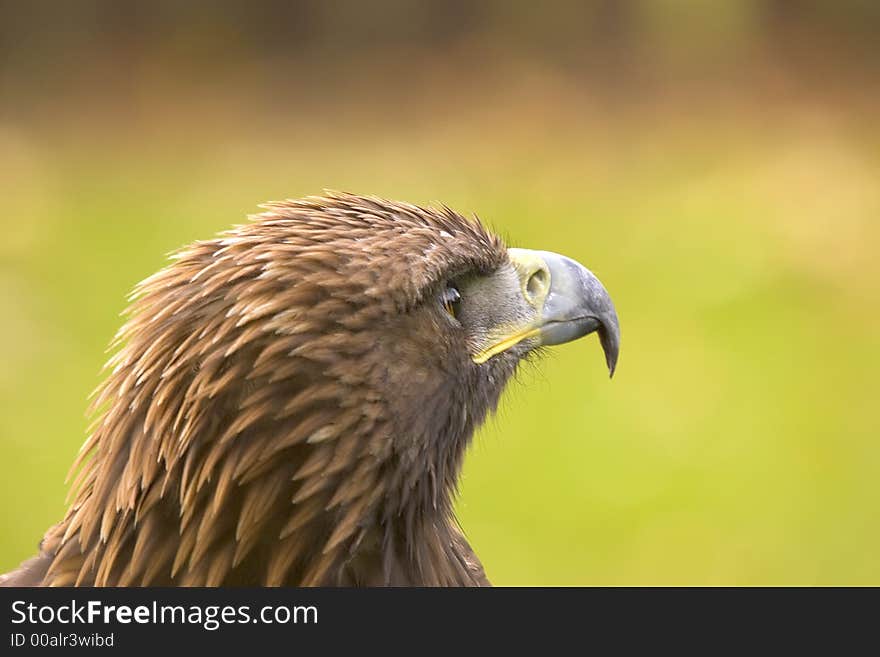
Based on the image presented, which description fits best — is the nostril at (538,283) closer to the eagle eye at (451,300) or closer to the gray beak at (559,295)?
the gray beak at (559,295)

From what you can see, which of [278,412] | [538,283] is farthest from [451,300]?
[278,412]

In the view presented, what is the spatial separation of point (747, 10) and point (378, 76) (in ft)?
7.52

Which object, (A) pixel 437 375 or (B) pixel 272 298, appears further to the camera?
(A) pixel 437 375

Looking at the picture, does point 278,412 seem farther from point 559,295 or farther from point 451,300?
point 559,295

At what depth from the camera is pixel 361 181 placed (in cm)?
687

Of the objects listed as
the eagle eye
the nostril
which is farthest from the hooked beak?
the eagle eye

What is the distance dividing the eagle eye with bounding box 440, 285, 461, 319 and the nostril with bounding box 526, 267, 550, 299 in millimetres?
173

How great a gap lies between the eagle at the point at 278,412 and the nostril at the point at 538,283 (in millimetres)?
211

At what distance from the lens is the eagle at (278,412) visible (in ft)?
6.30

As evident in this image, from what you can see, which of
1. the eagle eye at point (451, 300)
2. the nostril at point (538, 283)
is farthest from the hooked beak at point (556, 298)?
the eagle eye at point (451, 300)

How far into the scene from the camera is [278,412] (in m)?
1.92

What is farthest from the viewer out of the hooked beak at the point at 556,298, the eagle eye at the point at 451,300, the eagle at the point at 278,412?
the hooked beak at the point at 556,298

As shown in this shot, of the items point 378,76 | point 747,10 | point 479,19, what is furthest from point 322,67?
point 747,10

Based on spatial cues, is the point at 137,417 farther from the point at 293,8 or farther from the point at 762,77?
the point at 762,77
